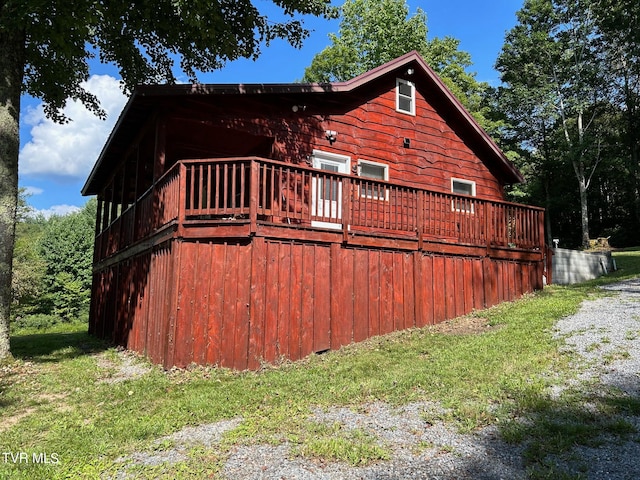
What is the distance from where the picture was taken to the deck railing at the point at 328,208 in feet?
23.9

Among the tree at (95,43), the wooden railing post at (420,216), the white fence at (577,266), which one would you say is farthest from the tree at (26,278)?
the white fence at (577,266)

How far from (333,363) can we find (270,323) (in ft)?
3.73

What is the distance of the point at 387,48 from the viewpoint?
93.4 ft

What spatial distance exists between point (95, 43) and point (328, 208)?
950 cm

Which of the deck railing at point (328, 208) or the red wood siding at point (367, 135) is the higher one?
the red wood siding at point (367, 135)

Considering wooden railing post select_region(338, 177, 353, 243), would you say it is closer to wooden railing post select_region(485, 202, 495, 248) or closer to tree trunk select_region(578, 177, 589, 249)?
wooden railing post select_region(485, 202, 495, 248)

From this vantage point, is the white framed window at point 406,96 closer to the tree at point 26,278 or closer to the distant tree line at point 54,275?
the tree at point 26,278

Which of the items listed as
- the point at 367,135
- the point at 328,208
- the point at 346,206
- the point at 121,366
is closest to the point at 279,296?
the point at 346,206

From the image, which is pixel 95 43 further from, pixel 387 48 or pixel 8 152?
pixel 387 48

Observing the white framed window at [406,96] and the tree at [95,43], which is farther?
the white framed window at [406,96]

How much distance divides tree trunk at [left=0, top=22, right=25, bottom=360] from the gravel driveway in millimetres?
6077

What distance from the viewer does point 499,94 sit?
34188 mm

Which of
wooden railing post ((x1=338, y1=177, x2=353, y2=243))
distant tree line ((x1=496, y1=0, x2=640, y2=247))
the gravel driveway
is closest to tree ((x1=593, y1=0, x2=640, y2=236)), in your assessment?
distant tree line ((x1=496, y1=0, x2=640, y2=247))

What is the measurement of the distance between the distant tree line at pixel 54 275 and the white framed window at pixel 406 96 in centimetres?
2821
